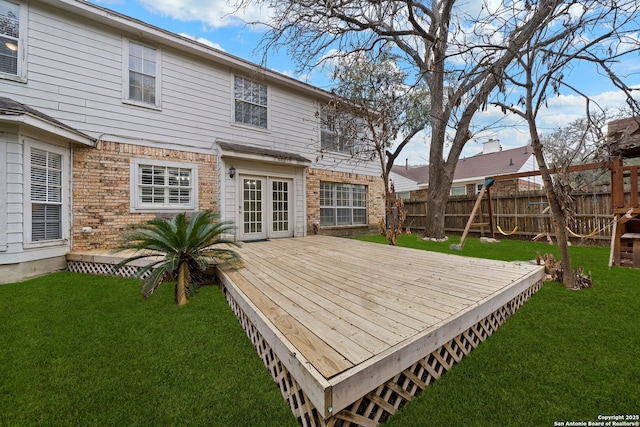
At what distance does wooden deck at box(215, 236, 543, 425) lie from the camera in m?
1.42

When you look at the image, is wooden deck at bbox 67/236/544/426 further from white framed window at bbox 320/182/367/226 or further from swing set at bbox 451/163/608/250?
white framed window at bbox 320/182/367/226

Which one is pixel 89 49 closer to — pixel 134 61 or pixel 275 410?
pixel 134 61

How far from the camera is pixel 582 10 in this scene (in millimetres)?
2957

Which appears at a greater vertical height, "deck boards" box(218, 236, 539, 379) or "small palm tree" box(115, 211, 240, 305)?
"small palm tree" box(115, 211, 240, 305)

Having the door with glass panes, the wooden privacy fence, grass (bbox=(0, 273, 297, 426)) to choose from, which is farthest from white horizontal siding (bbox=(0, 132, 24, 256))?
the wooden privacy fence

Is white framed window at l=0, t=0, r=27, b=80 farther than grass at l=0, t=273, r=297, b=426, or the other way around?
white framed window at l=0, t=0, r=27, b=80

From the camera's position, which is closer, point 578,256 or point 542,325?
point 542,325

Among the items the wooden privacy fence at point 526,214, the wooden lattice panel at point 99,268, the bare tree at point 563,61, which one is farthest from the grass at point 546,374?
the wooden lattice panel at point 99,268

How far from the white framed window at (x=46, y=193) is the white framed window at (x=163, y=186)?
112cm

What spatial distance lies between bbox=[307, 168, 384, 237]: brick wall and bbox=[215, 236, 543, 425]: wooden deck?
14.8 ft

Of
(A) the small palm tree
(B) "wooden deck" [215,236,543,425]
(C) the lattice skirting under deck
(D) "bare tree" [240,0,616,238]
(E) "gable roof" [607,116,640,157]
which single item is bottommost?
(C) the lattice skirting under deck

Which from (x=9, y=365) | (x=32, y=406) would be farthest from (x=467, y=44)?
(x=9, y=365)

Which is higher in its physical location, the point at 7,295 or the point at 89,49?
the point at 89,49

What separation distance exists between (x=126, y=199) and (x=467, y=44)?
22.8ft
